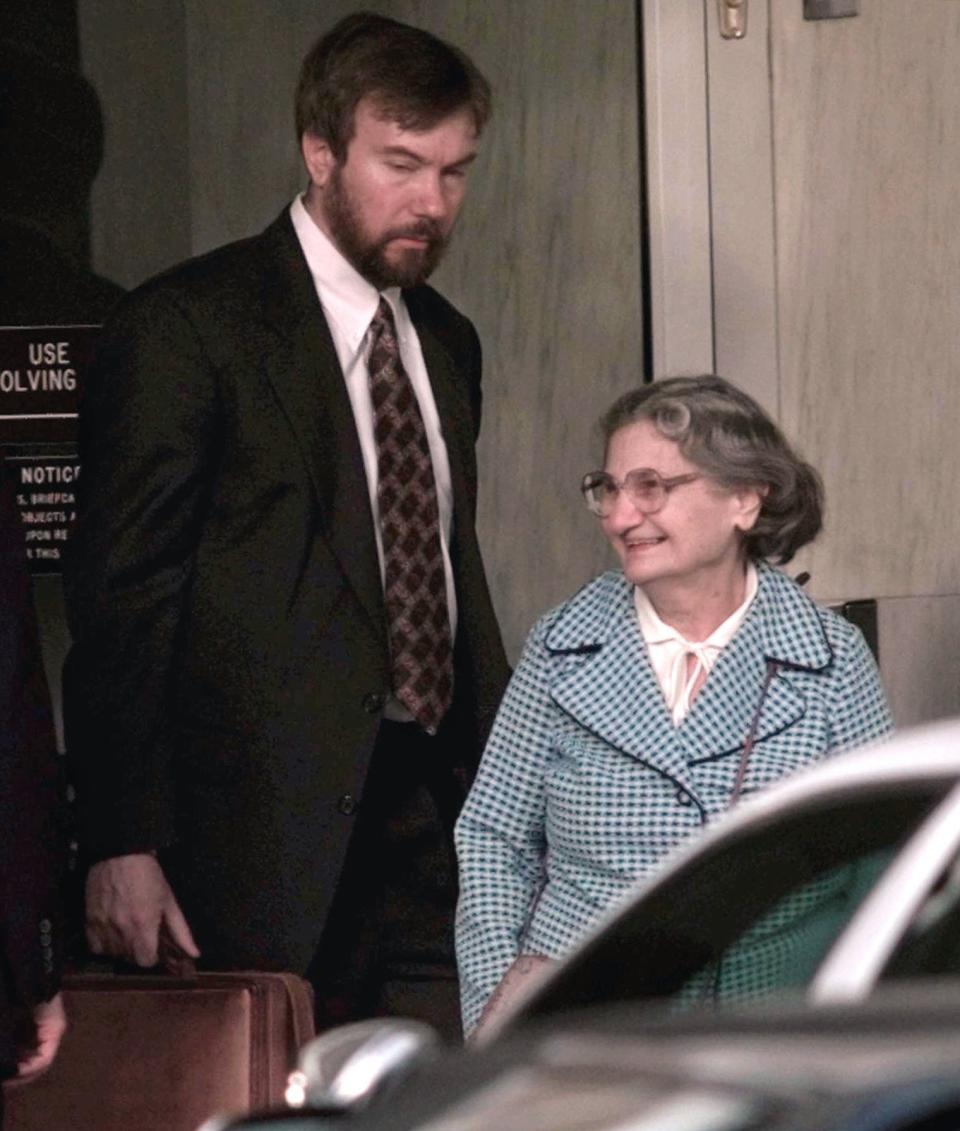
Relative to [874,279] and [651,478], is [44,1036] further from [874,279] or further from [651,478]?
[874,279]

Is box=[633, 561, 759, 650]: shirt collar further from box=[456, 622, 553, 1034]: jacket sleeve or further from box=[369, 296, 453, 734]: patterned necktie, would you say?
box=[369, 296, 453, 734]: patterned necktie

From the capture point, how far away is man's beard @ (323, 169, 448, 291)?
4.70 meters

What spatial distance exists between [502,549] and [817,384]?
0.73 metres

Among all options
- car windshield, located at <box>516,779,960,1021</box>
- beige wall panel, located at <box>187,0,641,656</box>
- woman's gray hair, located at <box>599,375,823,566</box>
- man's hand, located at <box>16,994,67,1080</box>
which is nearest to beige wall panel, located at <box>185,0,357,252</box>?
beige wall panel, located at <box>187,0,641,656</box>

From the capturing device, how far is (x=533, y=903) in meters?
4.27

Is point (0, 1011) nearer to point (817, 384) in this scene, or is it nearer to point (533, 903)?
point (533, 903)

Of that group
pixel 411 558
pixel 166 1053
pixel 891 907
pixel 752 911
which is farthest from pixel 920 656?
pixel 891 907

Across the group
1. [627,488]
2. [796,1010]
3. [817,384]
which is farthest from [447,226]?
[796,1010]

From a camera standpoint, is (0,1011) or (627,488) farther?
(627,488)

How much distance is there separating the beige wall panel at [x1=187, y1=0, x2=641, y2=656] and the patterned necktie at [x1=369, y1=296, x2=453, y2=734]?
4.72 feet

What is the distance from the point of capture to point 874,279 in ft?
19.5

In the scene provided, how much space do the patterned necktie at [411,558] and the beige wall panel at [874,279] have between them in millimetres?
1428

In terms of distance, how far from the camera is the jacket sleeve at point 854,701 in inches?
163

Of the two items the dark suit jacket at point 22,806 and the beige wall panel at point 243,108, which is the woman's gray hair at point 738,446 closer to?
the dark suit jacket at point 22,806
